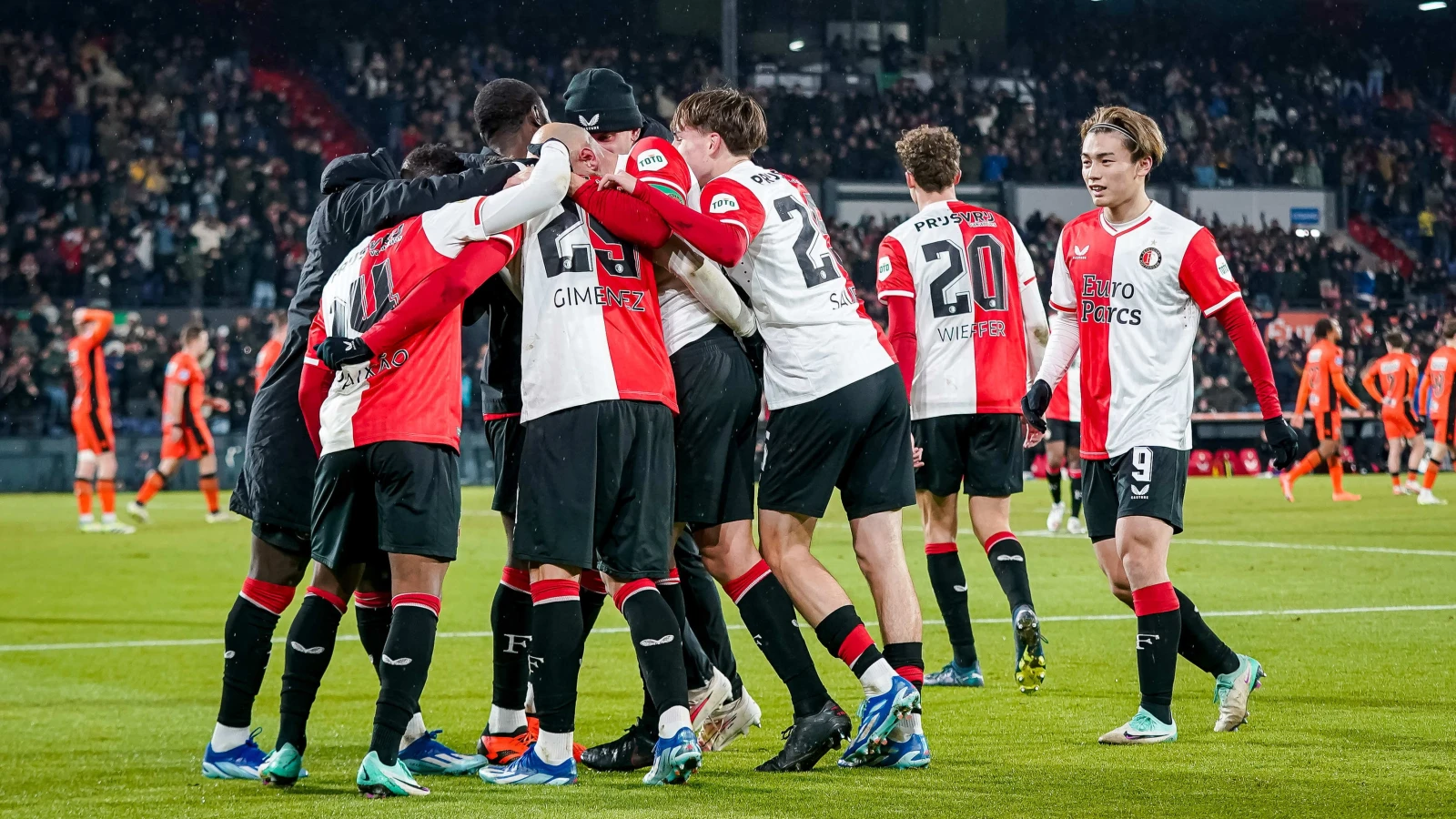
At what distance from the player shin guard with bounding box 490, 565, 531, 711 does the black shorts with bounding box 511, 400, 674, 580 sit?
21.1 inches

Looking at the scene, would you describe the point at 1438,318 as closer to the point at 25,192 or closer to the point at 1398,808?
the point at 25,192

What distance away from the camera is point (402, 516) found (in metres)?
4.40

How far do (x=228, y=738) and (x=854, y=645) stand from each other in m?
1.95

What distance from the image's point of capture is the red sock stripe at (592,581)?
4.95 meters

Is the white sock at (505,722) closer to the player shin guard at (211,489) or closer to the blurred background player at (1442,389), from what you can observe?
the player shin guard at (211,489)

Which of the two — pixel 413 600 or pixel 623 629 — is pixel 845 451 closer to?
pixel 413 600

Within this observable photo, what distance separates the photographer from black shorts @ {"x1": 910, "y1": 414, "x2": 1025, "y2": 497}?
700 centimetres

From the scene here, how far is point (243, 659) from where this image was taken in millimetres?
4801

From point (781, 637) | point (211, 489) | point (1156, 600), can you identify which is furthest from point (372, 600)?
point (211, 489)

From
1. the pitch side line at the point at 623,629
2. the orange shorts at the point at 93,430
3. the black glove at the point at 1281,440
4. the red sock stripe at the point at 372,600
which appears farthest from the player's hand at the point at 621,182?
the orange shorts at the point at 93,430

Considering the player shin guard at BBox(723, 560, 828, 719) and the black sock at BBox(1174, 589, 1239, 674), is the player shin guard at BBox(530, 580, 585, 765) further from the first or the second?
the black sock at BBox(1174, 589, 1239, 674)

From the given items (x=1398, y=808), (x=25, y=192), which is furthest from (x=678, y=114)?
(x=25, y=192)

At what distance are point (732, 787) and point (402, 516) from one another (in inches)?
48.1

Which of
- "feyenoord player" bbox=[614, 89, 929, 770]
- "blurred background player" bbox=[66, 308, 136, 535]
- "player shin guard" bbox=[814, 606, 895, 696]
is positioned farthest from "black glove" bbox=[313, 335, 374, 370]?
"blurred background player" bbox=[66, 308, 136, 535]
